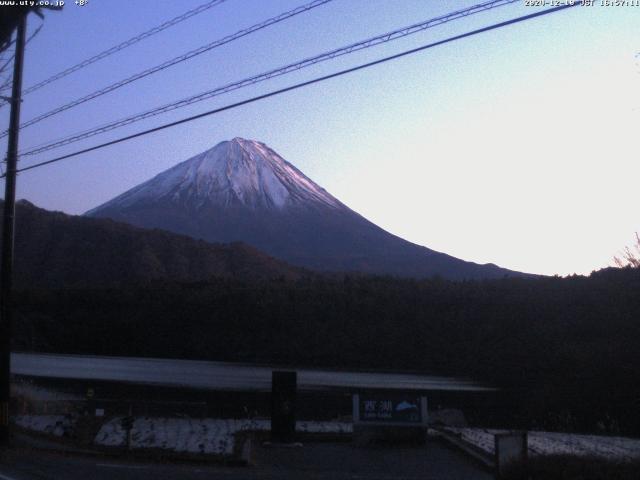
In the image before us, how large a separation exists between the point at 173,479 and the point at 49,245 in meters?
70.8

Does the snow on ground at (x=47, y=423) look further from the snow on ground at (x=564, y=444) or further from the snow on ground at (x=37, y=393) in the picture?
the snow on ground at (x=564, y=444)

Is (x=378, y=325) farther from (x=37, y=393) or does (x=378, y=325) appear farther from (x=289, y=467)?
(x=289, y=467)

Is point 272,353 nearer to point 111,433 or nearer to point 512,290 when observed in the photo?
point 512,290

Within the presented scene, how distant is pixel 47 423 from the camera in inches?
779

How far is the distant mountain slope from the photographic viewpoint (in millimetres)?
72938

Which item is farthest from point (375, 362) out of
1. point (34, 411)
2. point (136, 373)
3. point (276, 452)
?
point (276, 452)

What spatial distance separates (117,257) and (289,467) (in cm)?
6254

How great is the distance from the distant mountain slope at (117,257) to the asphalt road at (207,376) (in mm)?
31275

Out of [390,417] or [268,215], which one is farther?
[268,215]

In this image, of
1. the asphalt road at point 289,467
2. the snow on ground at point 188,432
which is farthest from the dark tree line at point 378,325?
the asphalt road at point 289,467

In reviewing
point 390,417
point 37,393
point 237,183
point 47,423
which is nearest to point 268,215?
point 237,183

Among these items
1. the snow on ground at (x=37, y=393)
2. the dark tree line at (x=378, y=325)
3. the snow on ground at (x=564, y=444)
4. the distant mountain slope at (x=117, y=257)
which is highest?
the distant mountain slope at (x=117, y=257)

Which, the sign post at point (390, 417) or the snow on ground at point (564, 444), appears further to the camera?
the sign post at point (390, 417)

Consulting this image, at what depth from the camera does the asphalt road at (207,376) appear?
31.6 m
